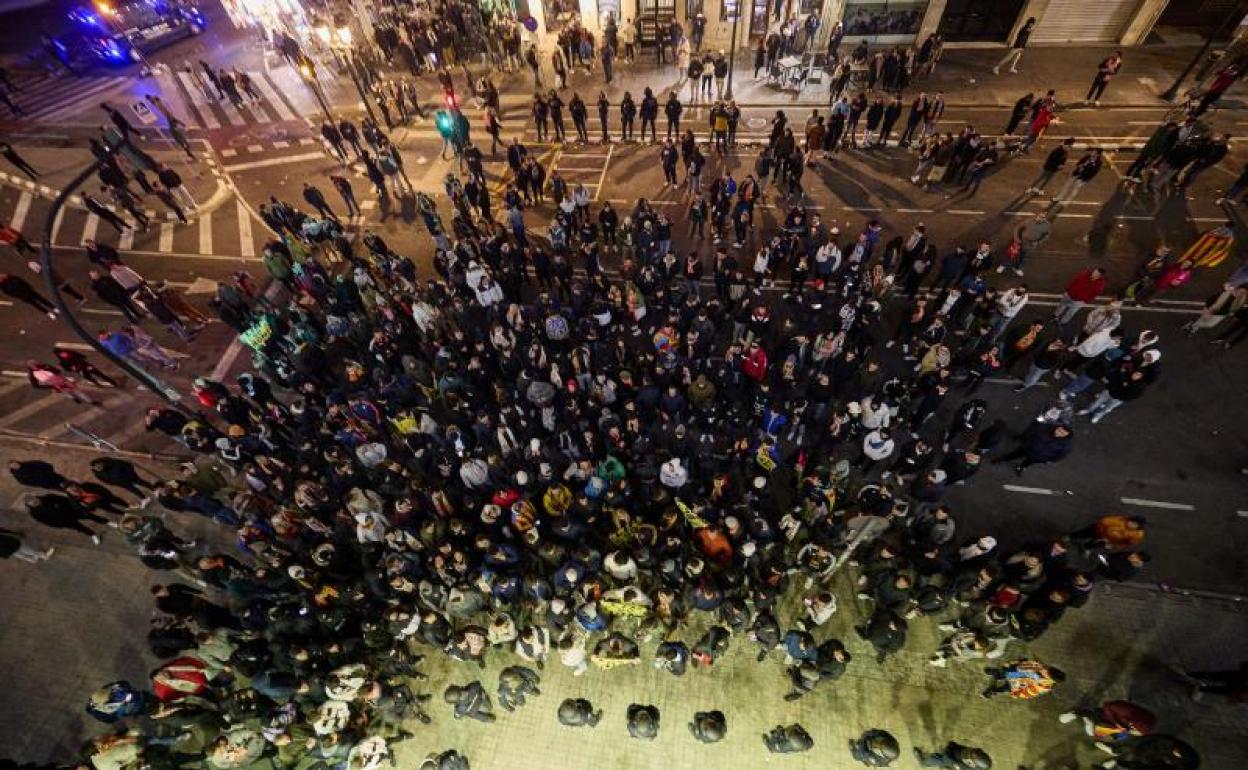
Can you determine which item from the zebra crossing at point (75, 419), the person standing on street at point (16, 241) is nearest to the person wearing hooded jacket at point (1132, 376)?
the zebra crossing at point (75, 419)

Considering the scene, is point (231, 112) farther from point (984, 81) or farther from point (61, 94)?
point (984, 81)

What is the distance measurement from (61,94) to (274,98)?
41.5ft

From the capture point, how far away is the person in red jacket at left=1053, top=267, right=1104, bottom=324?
12273 mm

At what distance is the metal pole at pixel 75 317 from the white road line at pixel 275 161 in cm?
393

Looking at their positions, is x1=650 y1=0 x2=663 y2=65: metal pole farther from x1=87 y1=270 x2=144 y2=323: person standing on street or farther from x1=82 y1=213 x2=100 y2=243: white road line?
x1=82 y1=213 x2=100 y2=243: white road line

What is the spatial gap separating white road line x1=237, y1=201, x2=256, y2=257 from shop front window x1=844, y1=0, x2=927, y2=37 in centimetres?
2773

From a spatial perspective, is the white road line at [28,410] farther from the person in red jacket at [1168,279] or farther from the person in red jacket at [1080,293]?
the person in red jacket at [1168,279]

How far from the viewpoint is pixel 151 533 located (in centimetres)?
1007

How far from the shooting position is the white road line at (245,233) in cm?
1947

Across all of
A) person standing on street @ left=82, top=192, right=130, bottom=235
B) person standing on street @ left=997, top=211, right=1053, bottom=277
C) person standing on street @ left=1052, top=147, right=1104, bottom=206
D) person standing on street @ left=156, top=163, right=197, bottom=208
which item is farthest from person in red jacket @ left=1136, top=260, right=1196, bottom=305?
person standing on street @ left=82, top=192, right=130, bottom=235

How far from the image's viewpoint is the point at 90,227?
68.6ft

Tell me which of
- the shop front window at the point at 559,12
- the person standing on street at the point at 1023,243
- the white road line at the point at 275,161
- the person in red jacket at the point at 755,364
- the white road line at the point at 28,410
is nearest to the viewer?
the person in red jacket at the point at 755,364

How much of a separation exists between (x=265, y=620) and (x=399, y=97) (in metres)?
23.8

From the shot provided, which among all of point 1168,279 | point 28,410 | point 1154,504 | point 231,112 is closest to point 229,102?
point 231,112
